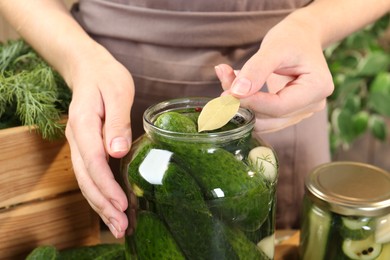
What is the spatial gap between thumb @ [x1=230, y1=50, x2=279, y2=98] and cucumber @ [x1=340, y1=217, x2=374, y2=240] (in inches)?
7.9

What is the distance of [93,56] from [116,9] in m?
0.16

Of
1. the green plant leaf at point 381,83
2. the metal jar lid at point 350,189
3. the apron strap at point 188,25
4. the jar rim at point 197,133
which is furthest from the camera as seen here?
the green plant leaf at point 381,83

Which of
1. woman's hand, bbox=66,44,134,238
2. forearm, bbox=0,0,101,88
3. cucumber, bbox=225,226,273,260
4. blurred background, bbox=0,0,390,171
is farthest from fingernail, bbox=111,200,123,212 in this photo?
blurred background, bbox=0,0,390,171

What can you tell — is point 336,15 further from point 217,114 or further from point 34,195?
point 34,195

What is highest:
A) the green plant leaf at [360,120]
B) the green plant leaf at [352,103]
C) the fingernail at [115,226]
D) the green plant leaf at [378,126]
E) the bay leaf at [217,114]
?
the bay leaf at [217,114]

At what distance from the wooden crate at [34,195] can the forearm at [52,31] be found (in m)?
0.10

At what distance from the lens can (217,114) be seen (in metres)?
0.52

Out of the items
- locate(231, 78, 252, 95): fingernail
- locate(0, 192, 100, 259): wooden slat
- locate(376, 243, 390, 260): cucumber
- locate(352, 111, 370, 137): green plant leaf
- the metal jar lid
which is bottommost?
locate(352, 111, 370, 137): green plant leaf

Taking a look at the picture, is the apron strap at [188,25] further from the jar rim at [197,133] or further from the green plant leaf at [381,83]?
the green plant leaf at [381,83]

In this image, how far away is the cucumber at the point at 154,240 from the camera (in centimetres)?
53

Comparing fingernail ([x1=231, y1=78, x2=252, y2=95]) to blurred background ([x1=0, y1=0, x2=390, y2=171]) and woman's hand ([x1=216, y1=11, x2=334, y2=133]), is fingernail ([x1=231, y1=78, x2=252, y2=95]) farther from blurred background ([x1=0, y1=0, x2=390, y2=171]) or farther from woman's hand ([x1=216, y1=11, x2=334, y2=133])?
blurred background ([x1=0, y1=0, x2=390, y2=171])

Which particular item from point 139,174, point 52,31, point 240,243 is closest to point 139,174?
point 139,174

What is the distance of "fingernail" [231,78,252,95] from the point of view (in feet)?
1.75

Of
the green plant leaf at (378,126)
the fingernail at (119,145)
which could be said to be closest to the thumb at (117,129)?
the fingernail at (119,145)
